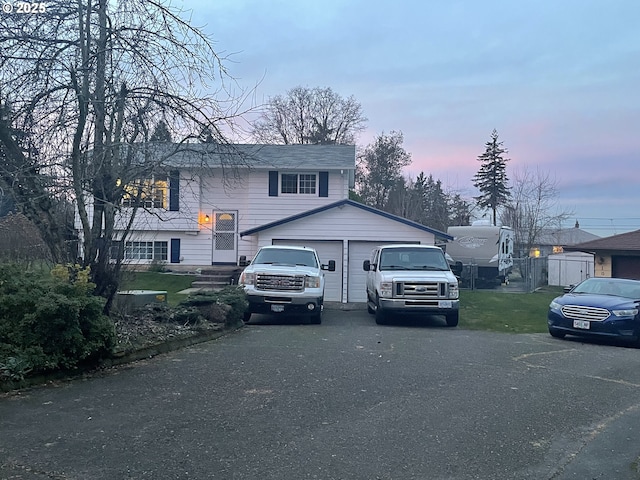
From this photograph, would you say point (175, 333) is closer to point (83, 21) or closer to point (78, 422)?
point (78, 422)

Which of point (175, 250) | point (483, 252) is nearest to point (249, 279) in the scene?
point (175, 250)

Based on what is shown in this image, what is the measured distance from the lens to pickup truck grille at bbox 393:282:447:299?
14.8 meters

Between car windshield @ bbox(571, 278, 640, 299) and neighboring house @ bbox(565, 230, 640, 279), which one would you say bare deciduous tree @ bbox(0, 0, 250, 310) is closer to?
car windshield @ bbox(571, 278, 640, 299)

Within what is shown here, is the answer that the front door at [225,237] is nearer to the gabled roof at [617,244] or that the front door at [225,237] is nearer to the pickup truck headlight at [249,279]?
the pickup truck headlight at [249,279]

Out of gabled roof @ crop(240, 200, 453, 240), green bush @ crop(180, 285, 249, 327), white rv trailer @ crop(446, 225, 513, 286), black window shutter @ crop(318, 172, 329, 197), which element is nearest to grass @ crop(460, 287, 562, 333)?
gabled roof @ crop(240, 200, 453, 240)

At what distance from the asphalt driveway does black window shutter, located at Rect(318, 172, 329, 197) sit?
1499 centimetres

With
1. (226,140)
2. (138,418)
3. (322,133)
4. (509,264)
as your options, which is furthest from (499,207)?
(138,418)

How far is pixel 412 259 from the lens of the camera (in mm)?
16172

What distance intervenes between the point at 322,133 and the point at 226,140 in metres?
41.7

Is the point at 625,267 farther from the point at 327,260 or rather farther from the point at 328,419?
the point at 328,419

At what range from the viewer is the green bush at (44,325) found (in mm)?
7164

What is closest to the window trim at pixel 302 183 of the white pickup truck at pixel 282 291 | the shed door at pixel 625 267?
the white pickup truck at pixel 282 291

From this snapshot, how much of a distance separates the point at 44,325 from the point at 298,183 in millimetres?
17890
